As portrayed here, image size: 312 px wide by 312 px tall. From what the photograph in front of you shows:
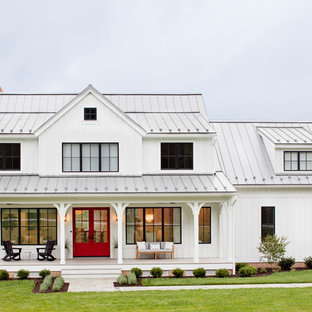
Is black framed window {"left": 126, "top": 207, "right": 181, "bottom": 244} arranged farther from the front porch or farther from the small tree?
the small tree

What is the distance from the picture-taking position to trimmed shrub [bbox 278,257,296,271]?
773 inches

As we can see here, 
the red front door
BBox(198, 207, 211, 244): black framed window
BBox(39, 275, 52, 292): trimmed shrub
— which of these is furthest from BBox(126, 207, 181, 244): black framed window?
BBox(39, 275, 52, 292): trimmed shrub

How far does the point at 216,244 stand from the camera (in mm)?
20203

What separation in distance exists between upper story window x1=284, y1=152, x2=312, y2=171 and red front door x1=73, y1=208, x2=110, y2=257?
898 cm

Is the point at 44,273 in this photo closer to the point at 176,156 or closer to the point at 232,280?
the point at 232,280

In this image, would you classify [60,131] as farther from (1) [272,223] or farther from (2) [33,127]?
(1) [272,223]

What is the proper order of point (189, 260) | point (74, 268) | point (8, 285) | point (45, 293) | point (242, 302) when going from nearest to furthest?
point (242, 302), point (45, 293), point (8, 285), point (74, 268), point (189, 260)

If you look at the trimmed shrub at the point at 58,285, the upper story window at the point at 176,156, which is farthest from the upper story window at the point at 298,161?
the trimmed shrub at the point at 58,285

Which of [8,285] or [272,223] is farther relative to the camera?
[272,223]

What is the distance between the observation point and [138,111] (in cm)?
2284

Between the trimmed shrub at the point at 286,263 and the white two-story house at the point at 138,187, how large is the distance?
1.25 meters

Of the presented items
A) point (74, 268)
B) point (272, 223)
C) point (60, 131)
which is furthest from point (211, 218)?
point (60, 131)

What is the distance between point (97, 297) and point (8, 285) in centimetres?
435

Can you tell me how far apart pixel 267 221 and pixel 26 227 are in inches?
431
